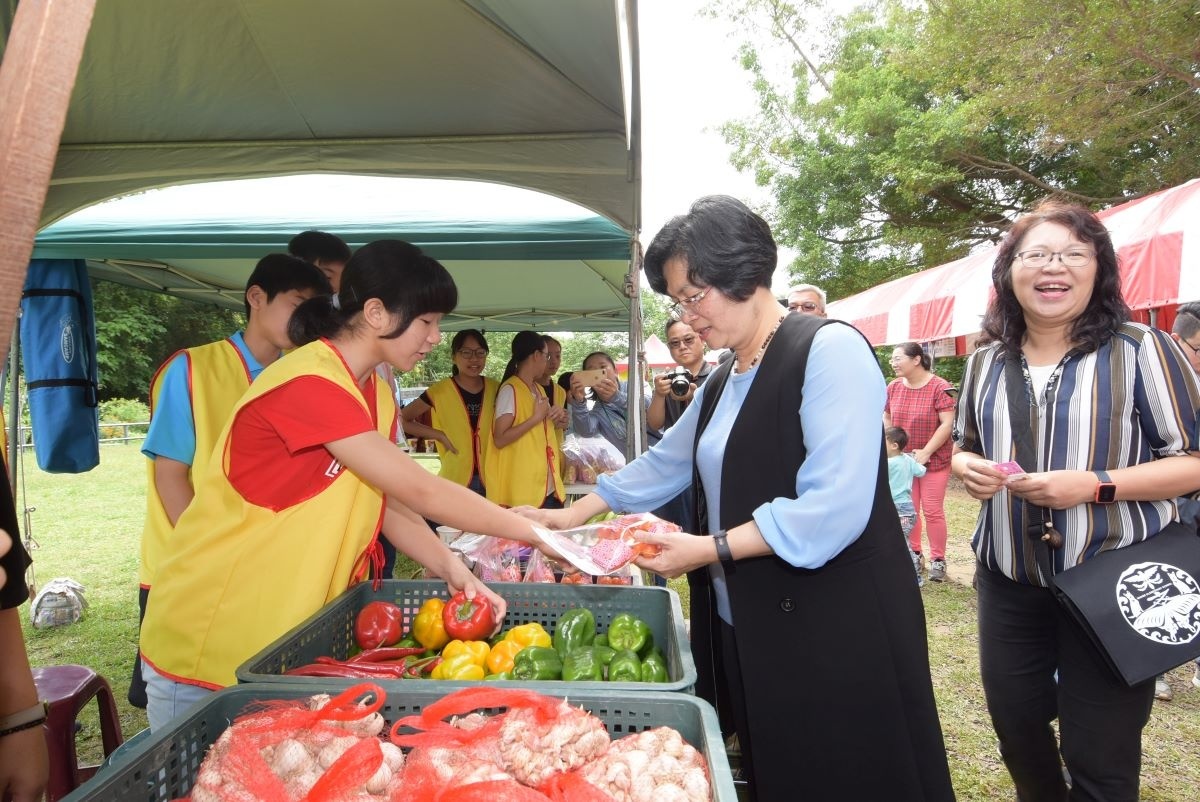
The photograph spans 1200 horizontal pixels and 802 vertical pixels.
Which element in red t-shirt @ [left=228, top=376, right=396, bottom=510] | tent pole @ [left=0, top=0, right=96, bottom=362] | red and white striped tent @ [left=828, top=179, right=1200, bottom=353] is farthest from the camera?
red and white striped tent @ [left=828, top=179, right=1200, bottom=353]

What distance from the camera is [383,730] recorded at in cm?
139

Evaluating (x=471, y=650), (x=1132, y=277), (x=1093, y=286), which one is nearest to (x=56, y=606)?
(x=471, y=650)

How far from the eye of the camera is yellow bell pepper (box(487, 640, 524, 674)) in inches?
76.0

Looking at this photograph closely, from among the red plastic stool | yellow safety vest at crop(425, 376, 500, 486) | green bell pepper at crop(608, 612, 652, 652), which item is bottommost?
the red plastic stool

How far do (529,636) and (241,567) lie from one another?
0.81 m

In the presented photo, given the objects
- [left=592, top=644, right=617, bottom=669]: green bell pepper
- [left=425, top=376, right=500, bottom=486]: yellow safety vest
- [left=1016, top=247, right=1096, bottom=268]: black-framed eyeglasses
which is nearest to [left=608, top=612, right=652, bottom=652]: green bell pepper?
[left=592, top=644, right=617, bottom=669]: green bell pepper

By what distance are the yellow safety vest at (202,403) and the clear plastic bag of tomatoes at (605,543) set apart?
49.7 inches

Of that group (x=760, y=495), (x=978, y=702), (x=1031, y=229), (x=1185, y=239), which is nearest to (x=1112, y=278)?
(x=1031, y=229)

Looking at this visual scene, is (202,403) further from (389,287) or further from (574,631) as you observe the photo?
(574,631)

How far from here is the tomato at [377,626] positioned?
2.11 m

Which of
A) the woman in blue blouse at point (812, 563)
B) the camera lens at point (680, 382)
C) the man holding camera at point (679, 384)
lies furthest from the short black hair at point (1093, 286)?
the camera lens at point (680, 382)

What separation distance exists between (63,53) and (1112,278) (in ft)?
7.83

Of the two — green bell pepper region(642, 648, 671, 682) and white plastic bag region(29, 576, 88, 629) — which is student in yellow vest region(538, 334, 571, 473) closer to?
green bell pepper region(642, 648, 671, 682)

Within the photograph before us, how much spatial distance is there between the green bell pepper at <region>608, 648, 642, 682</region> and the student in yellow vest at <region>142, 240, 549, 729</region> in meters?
0.56
